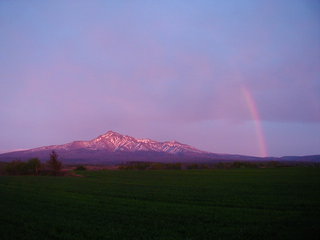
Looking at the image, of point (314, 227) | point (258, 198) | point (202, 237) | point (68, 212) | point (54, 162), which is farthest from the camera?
point (54, 162)

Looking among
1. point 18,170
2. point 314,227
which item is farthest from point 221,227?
point 18,170

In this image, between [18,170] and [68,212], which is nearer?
[68,212]

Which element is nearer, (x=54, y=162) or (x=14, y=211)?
(x=14, y=211)

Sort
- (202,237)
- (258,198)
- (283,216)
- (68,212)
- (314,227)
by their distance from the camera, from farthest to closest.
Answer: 1. (258,198)
2. (68,212)
3. (283,216)
4. (314,227)
5. (202,237)

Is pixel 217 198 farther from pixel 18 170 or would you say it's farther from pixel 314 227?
pixel 18 170

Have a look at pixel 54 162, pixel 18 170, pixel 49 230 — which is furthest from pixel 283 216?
pixel 18 170

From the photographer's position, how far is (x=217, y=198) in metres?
22.4

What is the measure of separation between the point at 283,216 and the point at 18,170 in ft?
265

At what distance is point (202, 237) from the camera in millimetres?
11266

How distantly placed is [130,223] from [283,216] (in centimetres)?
919

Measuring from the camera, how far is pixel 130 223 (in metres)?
13.8

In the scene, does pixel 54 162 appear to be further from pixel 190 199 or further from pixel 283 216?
pixel 283 216

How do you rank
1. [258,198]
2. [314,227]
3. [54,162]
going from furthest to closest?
[54,162] < [258,198] < [314,227]

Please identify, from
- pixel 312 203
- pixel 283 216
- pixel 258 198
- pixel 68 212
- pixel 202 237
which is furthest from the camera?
pixel 258 198
